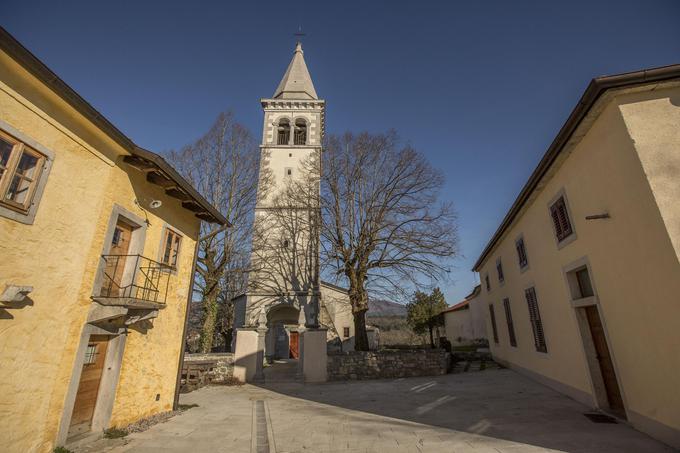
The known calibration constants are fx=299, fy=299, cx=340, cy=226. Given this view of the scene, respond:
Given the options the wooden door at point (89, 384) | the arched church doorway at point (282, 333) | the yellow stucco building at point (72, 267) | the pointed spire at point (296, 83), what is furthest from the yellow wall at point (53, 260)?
the pointed spire at point (296, 83)

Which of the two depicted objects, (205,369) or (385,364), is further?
(385,364)

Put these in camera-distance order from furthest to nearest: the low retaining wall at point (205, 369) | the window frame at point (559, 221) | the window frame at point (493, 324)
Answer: the window frame at point (493, 324), the low retaining wall at point (205, 369), the window frame at point (559, 221)

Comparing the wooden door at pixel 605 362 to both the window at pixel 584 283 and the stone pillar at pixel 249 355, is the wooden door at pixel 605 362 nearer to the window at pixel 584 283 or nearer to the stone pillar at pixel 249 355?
the window at pixel 584 283

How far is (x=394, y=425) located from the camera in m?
6.40

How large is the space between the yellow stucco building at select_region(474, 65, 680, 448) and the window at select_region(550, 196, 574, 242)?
0.03 metres

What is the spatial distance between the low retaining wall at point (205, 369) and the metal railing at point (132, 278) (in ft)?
19.6

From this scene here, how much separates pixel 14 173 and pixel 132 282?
2826mm

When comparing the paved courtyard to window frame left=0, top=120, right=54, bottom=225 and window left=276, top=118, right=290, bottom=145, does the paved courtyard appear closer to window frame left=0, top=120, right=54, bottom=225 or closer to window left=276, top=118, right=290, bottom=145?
window frame left=0, top=120, right=54, bottom=225

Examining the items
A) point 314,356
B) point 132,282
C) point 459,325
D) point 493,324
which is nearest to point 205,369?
point 314,356

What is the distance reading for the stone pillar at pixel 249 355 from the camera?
43.0 feet

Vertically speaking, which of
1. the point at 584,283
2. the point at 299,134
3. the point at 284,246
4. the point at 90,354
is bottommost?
the point at 90,354

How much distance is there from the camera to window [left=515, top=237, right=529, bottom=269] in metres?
10.9

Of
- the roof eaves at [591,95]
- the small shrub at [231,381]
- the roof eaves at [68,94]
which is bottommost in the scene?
the small shrub at [231,381]

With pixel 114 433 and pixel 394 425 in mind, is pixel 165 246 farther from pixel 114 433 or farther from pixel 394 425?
pixel 394 425
